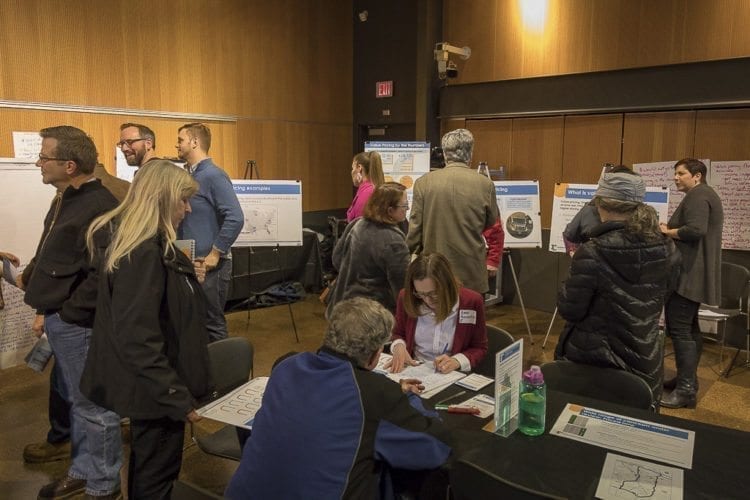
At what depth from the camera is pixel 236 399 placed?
2.22m

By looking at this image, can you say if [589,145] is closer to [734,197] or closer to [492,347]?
[734,197]

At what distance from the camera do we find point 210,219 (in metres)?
3.73

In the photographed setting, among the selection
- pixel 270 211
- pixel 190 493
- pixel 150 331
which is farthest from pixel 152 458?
pixel 270 211

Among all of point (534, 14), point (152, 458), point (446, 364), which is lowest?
point (152, 458)

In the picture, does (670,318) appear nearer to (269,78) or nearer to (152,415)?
(152,415)

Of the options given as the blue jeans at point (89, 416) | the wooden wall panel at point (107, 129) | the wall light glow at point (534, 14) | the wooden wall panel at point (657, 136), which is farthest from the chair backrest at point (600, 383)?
the wall light glow at point (534, 14)

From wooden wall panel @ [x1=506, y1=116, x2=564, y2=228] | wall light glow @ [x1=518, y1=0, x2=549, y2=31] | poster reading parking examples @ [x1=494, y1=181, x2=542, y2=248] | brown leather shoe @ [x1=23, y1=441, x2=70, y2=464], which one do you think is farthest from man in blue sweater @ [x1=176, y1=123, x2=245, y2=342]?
wall light glow @ [x1=518, y1=0, x2=549, y2=31]

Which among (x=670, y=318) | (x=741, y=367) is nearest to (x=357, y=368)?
(x=670, y=318)

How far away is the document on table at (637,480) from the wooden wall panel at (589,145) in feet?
14.8

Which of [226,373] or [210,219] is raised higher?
[210,219]

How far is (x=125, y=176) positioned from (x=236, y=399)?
148 inches

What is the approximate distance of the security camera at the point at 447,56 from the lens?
6.62m

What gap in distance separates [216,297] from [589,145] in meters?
3.90

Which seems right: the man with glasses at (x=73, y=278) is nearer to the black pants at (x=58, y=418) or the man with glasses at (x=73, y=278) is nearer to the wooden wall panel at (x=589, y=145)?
the black pants at (x=58, y=418)
